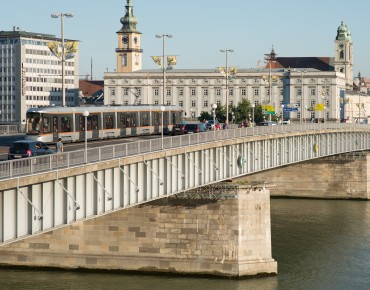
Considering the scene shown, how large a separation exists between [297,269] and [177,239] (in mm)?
9105

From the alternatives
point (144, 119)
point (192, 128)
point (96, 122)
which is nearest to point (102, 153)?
point (96, 122)

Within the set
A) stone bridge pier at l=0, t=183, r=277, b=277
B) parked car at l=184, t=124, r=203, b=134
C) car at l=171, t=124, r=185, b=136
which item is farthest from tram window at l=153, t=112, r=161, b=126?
stone bridge pier at l=0, t=183, r=277, b=277

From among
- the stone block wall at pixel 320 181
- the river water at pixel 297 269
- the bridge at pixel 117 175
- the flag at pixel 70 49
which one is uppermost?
the flag at pixel 70 49

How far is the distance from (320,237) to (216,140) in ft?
58.4

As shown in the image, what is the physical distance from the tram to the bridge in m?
7.58

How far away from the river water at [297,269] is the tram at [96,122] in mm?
9861

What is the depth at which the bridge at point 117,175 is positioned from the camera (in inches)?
1400

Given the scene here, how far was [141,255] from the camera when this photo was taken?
53.8m

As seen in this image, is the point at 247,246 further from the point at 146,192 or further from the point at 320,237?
the point at 320,237

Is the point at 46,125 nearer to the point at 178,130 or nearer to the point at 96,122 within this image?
the point at 96,122

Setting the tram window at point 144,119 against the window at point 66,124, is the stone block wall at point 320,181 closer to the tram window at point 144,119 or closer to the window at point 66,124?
the tram window at point 144,119

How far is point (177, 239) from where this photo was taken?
176 ft

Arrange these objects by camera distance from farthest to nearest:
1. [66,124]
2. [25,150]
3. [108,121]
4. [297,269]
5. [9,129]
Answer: [9,129]
[108,121]
[66,124]
[297,269]
[25,150]

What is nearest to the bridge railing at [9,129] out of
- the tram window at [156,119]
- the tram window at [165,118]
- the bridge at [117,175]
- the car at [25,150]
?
the tram window at [165,118]
